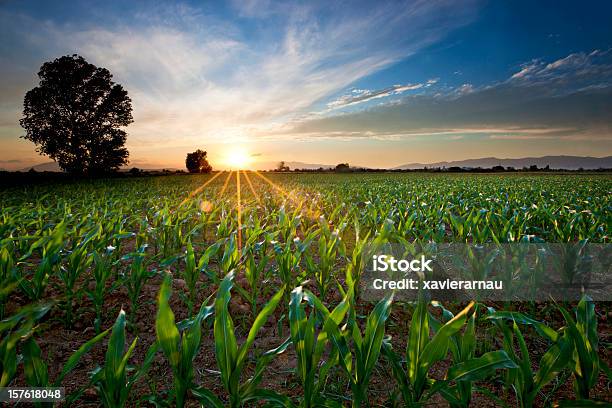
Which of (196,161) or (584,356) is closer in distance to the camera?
(584,356)

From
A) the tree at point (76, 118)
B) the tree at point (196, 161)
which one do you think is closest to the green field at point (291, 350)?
the tree at point (76, 118)

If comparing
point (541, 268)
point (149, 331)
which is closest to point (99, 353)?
point (149, 331)

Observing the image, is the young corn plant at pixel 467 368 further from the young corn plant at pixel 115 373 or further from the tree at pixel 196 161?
the tree at pixel 196 161

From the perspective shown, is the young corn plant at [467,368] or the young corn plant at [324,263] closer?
the young corn plant at [467,368]

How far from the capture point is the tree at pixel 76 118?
1125 inches

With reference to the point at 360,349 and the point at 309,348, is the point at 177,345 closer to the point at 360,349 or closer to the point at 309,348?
the point at 309,348

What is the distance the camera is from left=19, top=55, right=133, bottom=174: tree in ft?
93.8

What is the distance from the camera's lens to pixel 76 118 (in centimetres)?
3002

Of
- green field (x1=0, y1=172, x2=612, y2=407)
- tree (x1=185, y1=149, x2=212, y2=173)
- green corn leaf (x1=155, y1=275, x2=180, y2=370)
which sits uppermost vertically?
tree (x1=185, y1=149, x2=212, y2=173)

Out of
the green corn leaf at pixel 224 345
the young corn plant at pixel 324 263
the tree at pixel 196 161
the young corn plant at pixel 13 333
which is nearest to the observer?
the young corn plant at pixel 13 333

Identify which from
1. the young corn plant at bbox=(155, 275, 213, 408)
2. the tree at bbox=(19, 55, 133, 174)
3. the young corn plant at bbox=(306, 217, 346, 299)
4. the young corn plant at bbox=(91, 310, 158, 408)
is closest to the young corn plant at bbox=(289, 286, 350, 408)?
the young corn plant at bbox=(155, 275, 213, 408)

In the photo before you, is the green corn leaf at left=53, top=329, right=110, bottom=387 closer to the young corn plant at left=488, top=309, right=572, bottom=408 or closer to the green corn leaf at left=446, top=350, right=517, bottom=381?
the green corn leaf at left=446, top=350, right=517, bottom=381

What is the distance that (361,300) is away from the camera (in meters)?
3.20

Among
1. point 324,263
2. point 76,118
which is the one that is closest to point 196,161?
point 76,118
